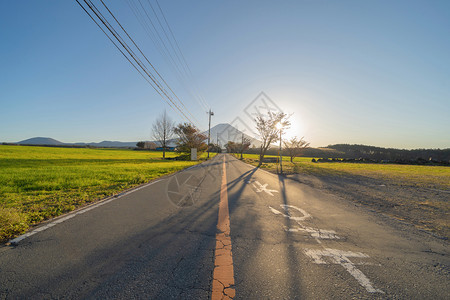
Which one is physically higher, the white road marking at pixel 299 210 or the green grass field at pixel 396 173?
the white road marking at pixel 299 210

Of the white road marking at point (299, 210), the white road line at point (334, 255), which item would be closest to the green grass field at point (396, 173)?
the white road marking at point (299, 210)

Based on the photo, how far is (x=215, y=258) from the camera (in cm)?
232

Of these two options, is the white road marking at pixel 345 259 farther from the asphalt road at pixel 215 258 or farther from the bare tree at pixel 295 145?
the bare tree at pixel 295 145

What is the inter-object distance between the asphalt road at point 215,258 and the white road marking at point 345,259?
0.01 metres

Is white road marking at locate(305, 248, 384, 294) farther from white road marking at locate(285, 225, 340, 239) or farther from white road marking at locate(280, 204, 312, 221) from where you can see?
white road marking at locate(280, 204, 312, 221)

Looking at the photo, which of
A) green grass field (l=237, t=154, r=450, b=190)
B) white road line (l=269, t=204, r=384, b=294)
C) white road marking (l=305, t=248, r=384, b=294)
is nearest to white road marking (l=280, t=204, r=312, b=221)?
white road line (l=269, t=204, r=384, b=294)

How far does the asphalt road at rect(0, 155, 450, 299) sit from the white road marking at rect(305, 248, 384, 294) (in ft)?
0.05

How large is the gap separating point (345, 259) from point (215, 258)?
6.00 feet

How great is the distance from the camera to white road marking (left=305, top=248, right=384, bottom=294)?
1.92m

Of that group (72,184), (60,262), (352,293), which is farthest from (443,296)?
(72,184)

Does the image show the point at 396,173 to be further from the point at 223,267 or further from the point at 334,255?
the point at 223,267

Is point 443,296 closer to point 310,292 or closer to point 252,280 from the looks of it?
point 310,292

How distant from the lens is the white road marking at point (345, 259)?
6.31 ft

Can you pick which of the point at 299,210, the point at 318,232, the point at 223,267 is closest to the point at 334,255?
the point at 318,232
